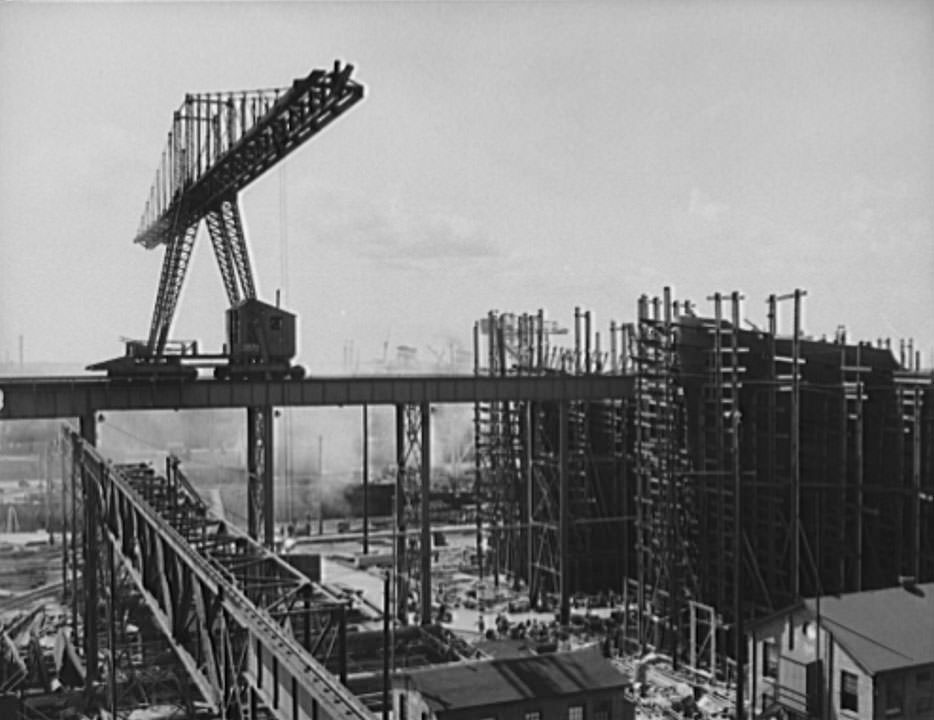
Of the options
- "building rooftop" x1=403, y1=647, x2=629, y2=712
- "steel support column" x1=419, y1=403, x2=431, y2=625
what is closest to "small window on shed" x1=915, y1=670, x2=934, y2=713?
"building rooftop" x1=403, y1=647, x2=629, y2=712

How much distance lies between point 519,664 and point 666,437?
34.4ft

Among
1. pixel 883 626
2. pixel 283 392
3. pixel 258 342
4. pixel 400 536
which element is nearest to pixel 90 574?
pixel 283 392

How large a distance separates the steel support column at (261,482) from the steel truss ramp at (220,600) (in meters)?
4.23

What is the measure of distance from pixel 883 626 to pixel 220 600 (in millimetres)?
11733

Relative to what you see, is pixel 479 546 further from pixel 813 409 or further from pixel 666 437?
pixel 813 409

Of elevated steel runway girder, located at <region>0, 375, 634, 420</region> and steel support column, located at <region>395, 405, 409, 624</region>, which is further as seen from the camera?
steel support column, located at <region>395, 405, 409, 624</region>

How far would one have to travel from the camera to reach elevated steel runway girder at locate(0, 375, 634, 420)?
870 inches

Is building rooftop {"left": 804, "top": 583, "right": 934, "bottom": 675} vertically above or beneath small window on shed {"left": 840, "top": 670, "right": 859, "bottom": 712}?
above

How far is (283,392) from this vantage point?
2447cm

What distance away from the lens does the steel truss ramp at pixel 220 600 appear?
8.55 meters

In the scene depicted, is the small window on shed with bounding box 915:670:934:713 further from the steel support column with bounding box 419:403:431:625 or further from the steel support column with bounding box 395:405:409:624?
the steel support column with bounding box 395:405:409:624

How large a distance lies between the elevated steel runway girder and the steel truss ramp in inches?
90.0

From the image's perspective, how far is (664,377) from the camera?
2536 centimetres

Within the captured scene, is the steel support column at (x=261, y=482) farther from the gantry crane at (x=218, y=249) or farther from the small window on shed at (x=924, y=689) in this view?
the small window on shed at (x=924, y=689)
